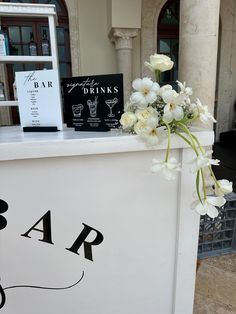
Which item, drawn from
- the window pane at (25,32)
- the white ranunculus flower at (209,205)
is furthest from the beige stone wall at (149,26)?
the white ranunculus flower at (209,205)

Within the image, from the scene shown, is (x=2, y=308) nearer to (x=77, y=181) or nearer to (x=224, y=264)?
(x=77, y=181)

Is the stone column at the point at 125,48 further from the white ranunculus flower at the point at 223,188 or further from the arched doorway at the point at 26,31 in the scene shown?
the white ranunculus flower at the point at 223,188

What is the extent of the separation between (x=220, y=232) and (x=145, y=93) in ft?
4.62

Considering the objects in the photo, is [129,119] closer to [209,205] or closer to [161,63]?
[161,63]

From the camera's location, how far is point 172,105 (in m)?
0.69

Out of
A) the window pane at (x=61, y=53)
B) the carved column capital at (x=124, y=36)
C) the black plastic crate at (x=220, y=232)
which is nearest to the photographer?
the black plastic crate at (x=220, y=232)

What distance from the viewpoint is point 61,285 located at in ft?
2.89

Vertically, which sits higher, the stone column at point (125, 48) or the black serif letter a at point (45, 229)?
the stone column at point (125, 48)

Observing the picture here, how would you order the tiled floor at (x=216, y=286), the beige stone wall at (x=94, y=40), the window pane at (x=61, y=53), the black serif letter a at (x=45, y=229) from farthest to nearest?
1. the window pane at (x=61, y=53)
2. the beige stone wall at (x=94, y=40)
3. the tiled floor at (x=216, y=286)
4. the black serif letter a at (x=45, y=229)

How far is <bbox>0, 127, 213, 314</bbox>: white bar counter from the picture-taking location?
0.75 meters

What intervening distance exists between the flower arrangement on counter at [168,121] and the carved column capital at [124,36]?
394cm

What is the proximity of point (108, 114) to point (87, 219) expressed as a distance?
373 mm

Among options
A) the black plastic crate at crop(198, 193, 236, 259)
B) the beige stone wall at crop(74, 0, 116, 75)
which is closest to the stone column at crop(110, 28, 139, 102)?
the beige stone wall at crop(74, 0, 116, 75)

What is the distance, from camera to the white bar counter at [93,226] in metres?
0.75
